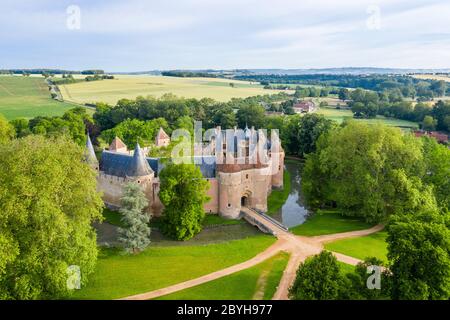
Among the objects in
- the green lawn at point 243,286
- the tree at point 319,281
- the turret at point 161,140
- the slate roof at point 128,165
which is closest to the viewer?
the tree at point 319,281

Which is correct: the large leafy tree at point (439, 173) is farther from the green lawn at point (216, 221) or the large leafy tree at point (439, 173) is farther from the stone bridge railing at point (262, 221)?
the green lawn at point (216, 221)

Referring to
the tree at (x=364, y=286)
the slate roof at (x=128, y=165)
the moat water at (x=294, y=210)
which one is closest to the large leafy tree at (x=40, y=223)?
the slate roof at (x=128, y=165)

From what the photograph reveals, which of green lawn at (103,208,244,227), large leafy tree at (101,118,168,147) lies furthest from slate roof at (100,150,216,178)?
large leafy tree at (101,118,168,147)

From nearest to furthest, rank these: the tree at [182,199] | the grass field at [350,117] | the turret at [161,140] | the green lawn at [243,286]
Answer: the green lawn at [243,286]
the tree at [182,199]
the turret at [161,140]
the grass field at [350,117]

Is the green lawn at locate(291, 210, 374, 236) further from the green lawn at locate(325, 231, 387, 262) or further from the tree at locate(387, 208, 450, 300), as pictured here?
the tree at locate(387, 208, 450, 300)

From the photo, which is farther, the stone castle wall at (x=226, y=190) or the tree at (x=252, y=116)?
the tree at (x=252, y=116)

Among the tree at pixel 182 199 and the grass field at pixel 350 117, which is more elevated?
the grass field at pixel 350 117
